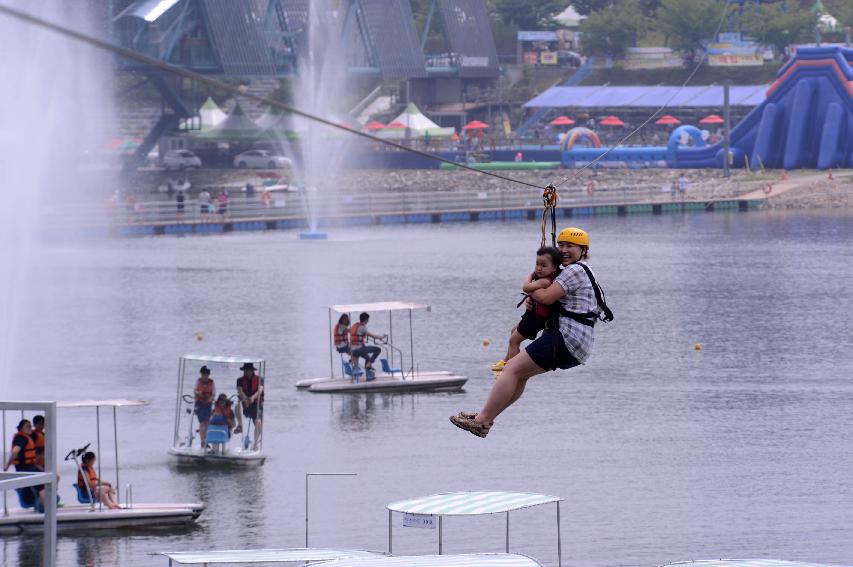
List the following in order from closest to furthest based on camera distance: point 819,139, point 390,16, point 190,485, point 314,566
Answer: point 314,566 < point 190,485 < point 819,139 < point 390,16

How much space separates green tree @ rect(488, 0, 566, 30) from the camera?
489 feet

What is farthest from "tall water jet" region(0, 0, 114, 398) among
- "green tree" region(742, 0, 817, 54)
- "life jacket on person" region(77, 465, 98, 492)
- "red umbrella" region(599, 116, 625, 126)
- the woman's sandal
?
"green tree" region(742, 0, 817, 54)

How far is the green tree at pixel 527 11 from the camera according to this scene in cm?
14900

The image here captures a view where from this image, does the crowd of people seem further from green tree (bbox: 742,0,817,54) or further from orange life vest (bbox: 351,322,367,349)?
green tree (bbox: 742,0,817,54)

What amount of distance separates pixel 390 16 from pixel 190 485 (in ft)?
322

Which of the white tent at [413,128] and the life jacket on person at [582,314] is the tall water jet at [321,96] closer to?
the white tent at [413,128]

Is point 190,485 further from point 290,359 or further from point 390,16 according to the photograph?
point 390,16

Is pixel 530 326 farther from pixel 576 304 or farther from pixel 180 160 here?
pixel 180 160

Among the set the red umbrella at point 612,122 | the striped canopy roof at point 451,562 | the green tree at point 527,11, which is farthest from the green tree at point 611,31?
the striped canopy roof at point 451,562

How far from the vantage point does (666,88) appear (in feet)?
420

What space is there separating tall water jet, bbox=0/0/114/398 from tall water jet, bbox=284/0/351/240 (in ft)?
45.5

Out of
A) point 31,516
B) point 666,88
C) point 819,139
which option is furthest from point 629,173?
point 31,516

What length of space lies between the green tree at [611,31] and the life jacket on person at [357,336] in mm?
104136

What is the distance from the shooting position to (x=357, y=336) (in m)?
37.5
